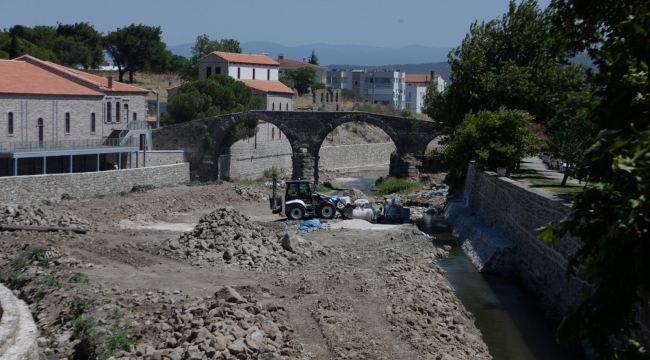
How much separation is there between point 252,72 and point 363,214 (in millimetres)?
44329

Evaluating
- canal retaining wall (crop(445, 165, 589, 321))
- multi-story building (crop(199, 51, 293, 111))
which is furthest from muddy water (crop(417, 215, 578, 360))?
multi-story building (crop(199, 51, 293, 111))

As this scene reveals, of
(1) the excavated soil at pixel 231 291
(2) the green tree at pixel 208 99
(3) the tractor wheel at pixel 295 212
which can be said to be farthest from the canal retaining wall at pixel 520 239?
(2) the green tree at pixel 208 99

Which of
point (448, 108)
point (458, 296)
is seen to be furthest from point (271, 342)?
point (448, 108)

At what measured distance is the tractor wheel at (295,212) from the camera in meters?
33.3

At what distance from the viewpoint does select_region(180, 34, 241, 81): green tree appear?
83.1 meters

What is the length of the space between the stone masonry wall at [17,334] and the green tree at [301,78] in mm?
85042

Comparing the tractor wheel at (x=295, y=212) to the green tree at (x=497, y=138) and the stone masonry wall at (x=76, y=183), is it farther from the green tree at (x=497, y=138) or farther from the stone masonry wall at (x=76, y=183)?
the stone masonry wall at (x=76, y=183)

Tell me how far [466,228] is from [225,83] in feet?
116

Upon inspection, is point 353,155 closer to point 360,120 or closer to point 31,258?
point 360,120

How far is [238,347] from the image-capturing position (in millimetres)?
13398

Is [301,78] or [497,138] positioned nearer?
[497,138]

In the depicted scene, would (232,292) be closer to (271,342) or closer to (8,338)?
(271,342)

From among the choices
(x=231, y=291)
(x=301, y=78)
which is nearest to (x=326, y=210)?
(x=231, y=291)

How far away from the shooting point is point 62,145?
4147 cm
